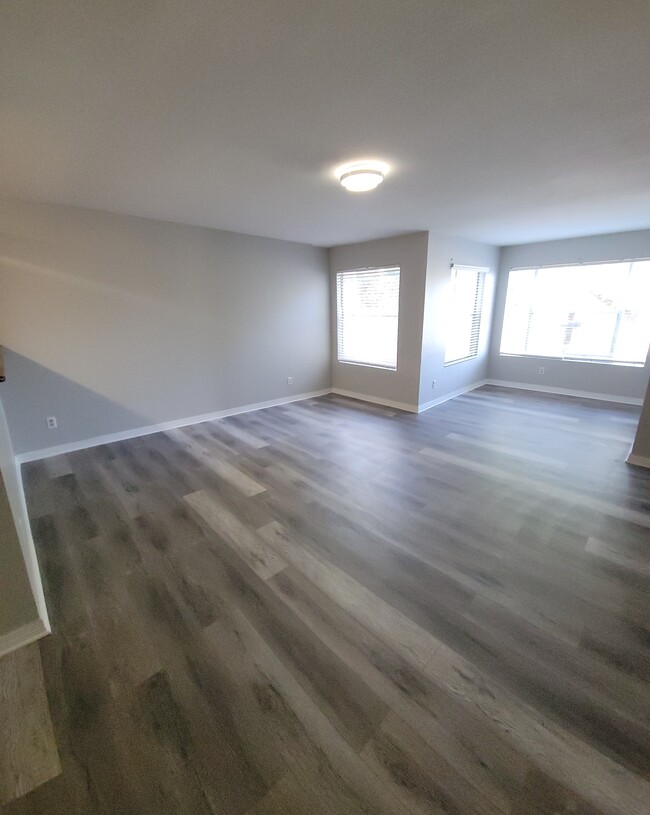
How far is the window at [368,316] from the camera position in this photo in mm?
4984

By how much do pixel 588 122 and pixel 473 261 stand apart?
3.79 m

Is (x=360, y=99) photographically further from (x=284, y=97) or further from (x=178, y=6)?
(x=178, y=6)

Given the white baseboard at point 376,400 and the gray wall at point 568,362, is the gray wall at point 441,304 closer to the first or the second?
the white baseboard at point 376,400

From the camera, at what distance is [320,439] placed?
3932mm

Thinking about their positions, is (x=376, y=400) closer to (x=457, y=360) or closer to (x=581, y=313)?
(x=457, y=360)

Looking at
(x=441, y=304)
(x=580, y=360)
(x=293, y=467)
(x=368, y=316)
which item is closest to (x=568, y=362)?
(x=580, y=360)

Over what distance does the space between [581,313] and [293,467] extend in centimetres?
529

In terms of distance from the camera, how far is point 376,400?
214 inches

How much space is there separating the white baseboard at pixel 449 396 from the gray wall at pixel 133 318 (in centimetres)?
224

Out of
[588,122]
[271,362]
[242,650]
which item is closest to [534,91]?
[588,122]

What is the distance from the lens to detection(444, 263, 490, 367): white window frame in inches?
199

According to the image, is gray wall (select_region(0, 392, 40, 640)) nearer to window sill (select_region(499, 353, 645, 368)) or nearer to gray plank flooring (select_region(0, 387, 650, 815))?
gray plank flooring (select_region(0, 387, 650, 815))

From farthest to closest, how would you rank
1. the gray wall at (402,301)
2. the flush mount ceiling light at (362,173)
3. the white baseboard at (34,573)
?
the gray wall at (402,301), the flush mount ceiling light at (362,173), the white baseboard at (34,573)

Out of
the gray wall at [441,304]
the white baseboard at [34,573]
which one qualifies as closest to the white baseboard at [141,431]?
the white baseboard at [34,573]
